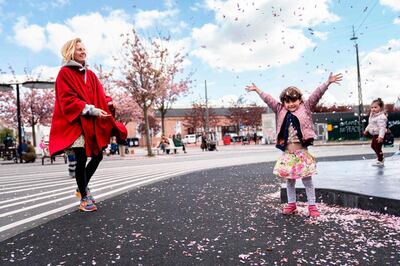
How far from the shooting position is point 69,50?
459 cm

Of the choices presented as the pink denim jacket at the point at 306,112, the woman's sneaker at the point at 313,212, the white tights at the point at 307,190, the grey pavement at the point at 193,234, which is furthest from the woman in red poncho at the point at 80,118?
the woman's sneaker at the point at 313,212

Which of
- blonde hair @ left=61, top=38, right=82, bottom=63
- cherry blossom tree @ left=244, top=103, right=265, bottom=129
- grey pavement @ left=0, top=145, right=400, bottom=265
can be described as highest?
cherry blossom tree @ left=244, top=103, right=265, bottom=129

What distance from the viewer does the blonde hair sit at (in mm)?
4574

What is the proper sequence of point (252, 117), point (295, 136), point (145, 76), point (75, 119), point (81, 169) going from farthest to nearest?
point (252, 117), point (145, 76), point (81, 169), point (75, 119), point (295, 136)

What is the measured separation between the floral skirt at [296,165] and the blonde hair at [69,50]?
8.92ft

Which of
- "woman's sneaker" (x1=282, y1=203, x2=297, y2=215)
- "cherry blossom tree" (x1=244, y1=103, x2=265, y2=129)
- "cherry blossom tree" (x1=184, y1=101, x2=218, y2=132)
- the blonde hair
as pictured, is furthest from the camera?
"cherry blossom tree" (x1=184, y1=101, x2=218, y2=132)

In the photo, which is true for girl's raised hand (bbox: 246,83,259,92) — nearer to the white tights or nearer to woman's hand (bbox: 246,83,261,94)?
woman's hand (bbox: 246,83,261,94)

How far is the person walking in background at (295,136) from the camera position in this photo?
403 centimetres

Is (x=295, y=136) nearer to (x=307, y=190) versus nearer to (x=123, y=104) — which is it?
(x=307, y=190)

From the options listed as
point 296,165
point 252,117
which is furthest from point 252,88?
point 252,117

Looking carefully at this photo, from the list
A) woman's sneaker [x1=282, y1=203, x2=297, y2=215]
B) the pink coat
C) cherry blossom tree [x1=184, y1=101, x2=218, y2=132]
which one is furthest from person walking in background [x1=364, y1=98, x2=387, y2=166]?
cherry blossom tree [x1=184, y1=101, x2=218, y2=132]

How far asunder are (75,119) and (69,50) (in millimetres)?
871

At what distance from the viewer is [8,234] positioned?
11.2ft

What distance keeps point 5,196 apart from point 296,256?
16.9 ft
